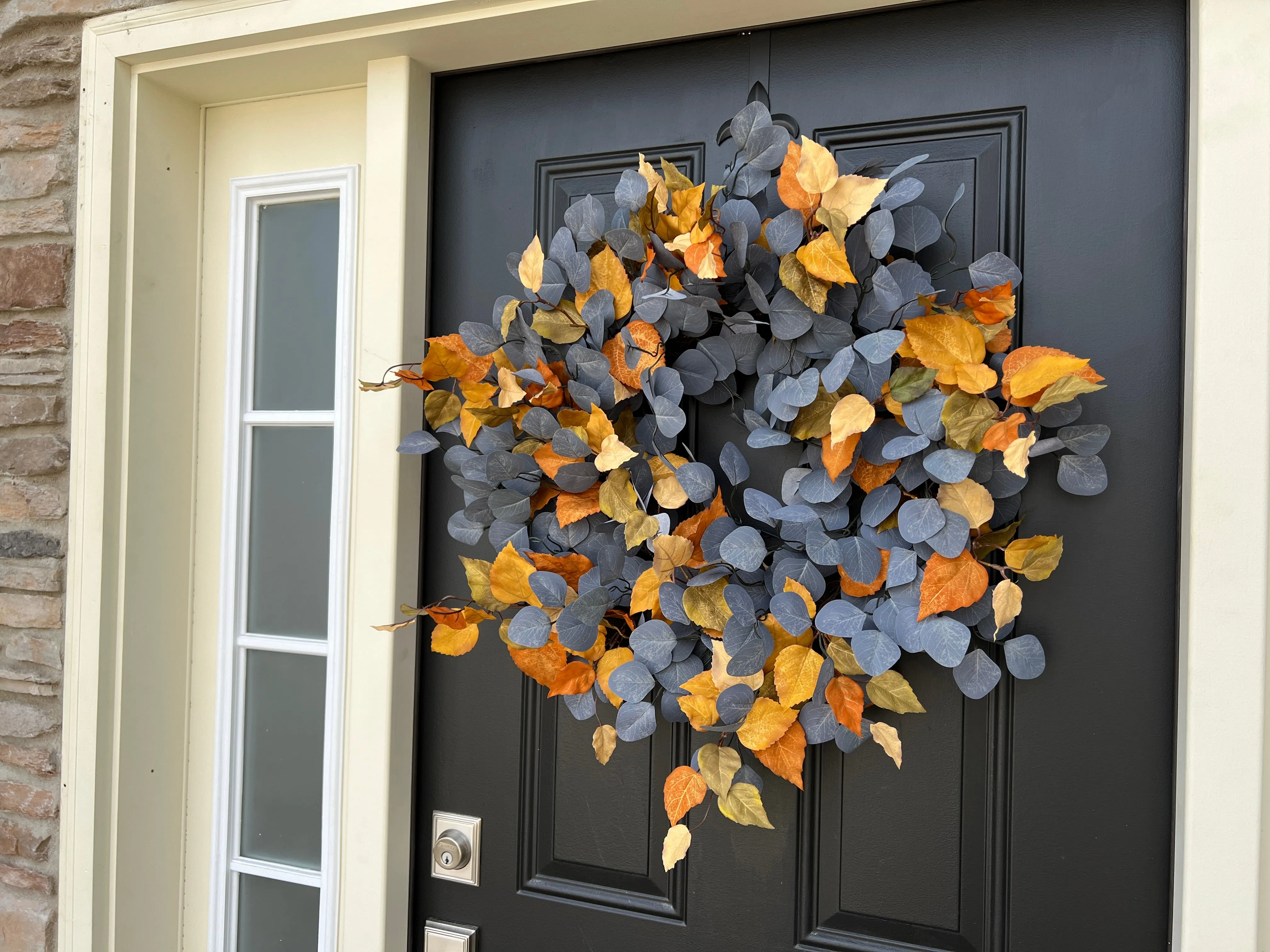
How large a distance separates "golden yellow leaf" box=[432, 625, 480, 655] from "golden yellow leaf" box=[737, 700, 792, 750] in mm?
384

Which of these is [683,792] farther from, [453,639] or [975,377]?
[975,377]

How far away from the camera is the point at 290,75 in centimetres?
123

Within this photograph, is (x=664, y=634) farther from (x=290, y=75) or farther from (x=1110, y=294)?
(x=290, y=75)

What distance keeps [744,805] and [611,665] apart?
23 centimetres

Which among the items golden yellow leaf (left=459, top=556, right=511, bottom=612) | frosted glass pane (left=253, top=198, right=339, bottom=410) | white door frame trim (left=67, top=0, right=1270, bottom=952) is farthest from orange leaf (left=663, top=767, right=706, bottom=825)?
frosted glass pane (left=253, top=198, right=339, bottom=410)

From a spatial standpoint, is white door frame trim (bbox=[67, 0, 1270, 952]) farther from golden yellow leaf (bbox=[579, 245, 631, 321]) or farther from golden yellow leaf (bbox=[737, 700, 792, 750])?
golden yellow leaf (bbox=[737, 700, 792, 750])

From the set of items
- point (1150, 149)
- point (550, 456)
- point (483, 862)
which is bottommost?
point (483, 862)

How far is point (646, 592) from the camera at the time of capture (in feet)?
3.29

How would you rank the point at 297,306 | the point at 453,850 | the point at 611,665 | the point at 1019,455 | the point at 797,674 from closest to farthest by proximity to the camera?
the point at 1019,455
the point at 797,674
the point at 611,665
the point at 453,850
the point at 297,306

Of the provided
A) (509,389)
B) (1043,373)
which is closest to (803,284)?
(1043,373)

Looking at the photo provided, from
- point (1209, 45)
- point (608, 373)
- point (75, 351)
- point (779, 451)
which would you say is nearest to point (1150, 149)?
point (1209, 45)

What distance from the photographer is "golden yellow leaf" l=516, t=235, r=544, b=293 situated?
1.03m

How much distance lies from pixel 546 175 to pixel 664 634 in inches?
27.0

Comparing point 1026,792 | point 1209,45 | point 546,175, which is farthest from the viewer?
point 546,175
